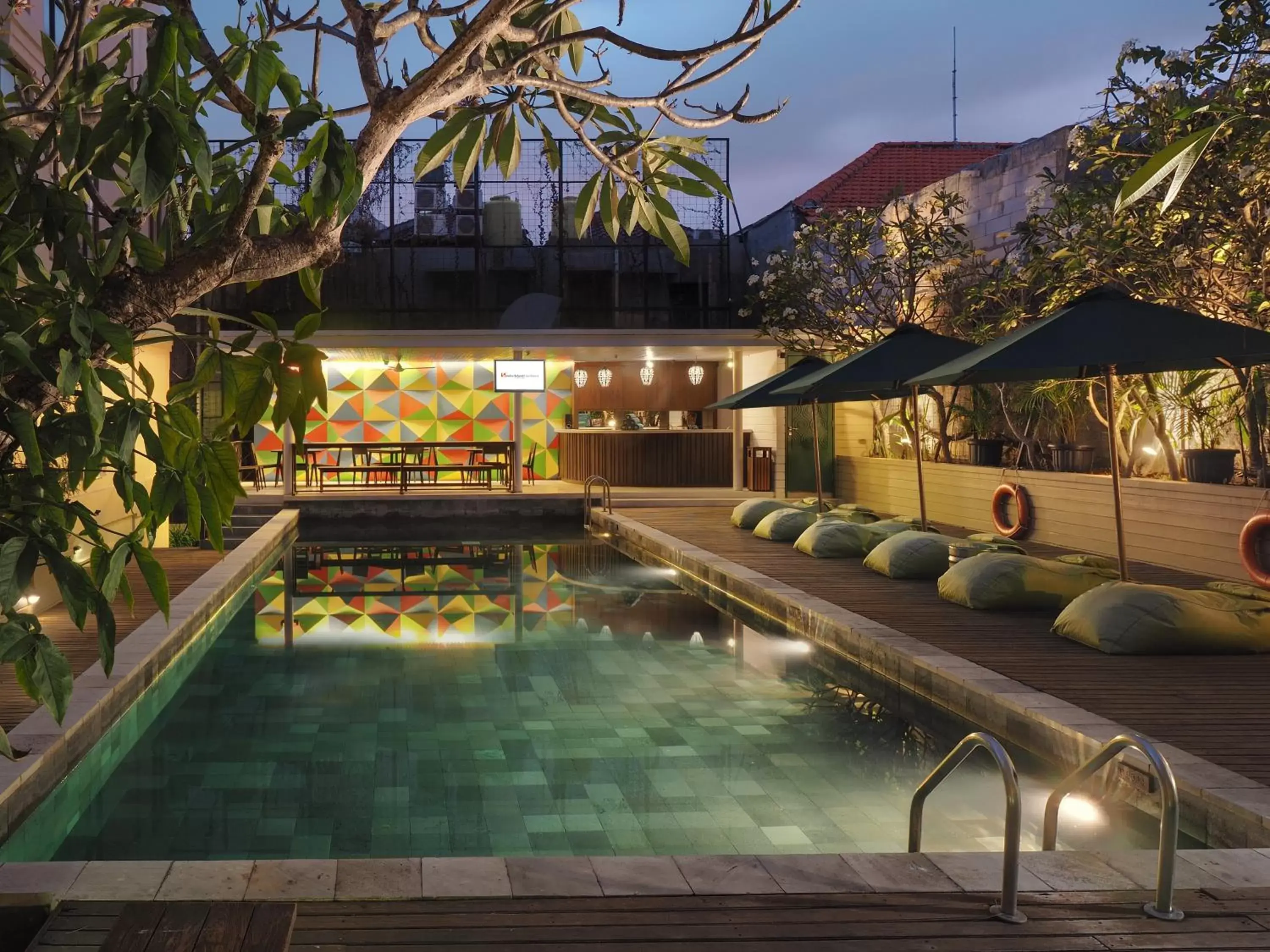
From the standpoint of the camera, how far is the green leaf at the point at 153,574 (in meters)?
1.35

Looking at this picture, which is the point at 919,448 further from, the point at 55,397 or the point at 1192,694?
the point at 55,397

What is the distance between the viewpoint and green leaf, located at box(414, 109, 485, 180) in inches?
76.7

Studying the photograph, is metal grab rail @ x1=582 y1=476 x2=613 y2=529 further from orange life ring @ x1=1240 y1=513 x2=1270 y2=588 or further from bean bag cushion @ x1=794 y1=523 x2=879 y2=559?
orange life ring @ x1=1240 y1=513 x2=1270 y2=588

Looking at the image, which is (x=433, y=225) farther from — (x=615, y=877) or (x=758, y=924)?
(x=758, y=924)

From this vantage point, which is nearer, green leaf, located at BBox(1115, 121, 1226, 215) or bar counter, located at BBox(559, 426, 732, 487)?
green leaf, located at BBox(1115, 121, 1226, 215)

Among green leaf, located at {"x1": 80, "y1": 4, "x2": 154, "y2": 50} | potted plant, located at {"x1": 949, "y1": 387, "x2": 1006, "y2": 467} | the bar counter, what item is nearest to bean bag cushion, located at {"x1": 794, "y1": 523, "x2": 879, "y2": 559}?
potted plant, located at {"x1": 949, "y1": 387, "x2": 1006, "y2": 467}

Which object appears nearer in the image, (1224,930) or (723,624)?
(1224,930)

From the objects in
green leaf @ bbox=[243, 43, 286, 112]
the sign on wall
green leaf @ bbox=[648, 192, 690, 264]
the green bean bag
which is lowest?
the green bean bag

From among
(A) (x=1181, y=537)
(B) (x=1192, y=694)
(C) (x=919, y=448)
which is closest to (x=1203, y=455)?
(A) (x=1181, y=537)

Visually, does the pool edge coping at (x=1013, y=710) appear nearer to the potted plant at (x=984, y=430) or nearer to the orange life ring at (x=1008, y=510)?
the orange life ring at (x=1008, y=510)

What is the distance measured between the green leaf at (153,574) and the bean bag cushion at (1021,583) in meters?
7.01

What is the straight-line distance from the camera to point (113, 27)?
1513 millimetres

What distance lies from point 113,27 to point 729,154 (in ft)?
64.4

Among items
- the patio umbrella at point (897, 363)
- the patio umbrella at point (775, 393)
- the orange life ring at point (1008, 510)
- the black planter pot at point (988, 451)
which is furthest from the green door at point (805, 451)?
the patio umbrella at point (897, 363)
